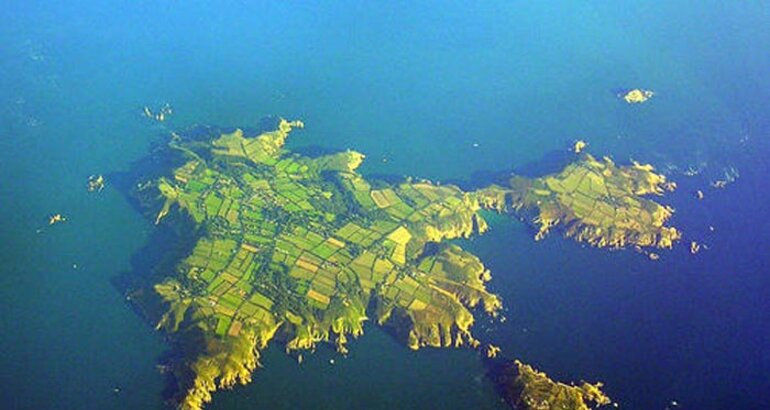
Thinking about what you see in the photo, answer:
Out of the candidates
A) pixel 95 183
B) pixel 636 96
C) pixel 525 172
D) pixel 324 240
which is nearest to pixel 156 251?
pixel 95 183

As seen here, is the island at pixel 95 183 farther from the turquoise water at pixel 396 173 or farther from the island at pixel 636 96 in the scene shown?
the island at pixel 636 96

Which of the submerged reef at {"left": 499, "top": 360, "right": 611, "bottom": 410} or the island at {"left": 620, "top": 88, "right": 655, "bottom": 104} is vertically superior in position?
the island at {"left": 620, "top": 88, "right": 655, "bottom": 104}

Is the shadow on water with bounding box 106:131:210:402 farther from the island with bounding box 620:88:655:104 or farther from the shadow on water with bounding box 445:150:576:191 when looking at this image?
the island with bounding box 620:88:655:104

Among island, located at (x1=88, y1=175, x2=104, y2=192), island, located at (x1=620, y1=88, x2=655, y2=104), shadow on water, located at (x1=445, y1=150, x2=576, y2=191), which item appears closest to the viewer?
island, located at (x1=88, y1=175, x2=104, y2=192)

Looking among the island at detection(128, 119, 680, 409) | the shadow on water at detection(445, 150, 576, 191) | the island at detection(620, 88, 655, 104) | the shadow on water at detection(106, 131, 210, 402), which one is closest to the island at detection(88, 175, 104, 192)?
the shadow on water at detection(106, 131, 210, 402)

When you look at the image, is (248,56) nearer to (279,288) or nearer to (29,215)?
(29,215)

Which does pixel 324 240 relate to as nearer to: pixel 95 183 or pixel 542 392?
pixel 542 392
